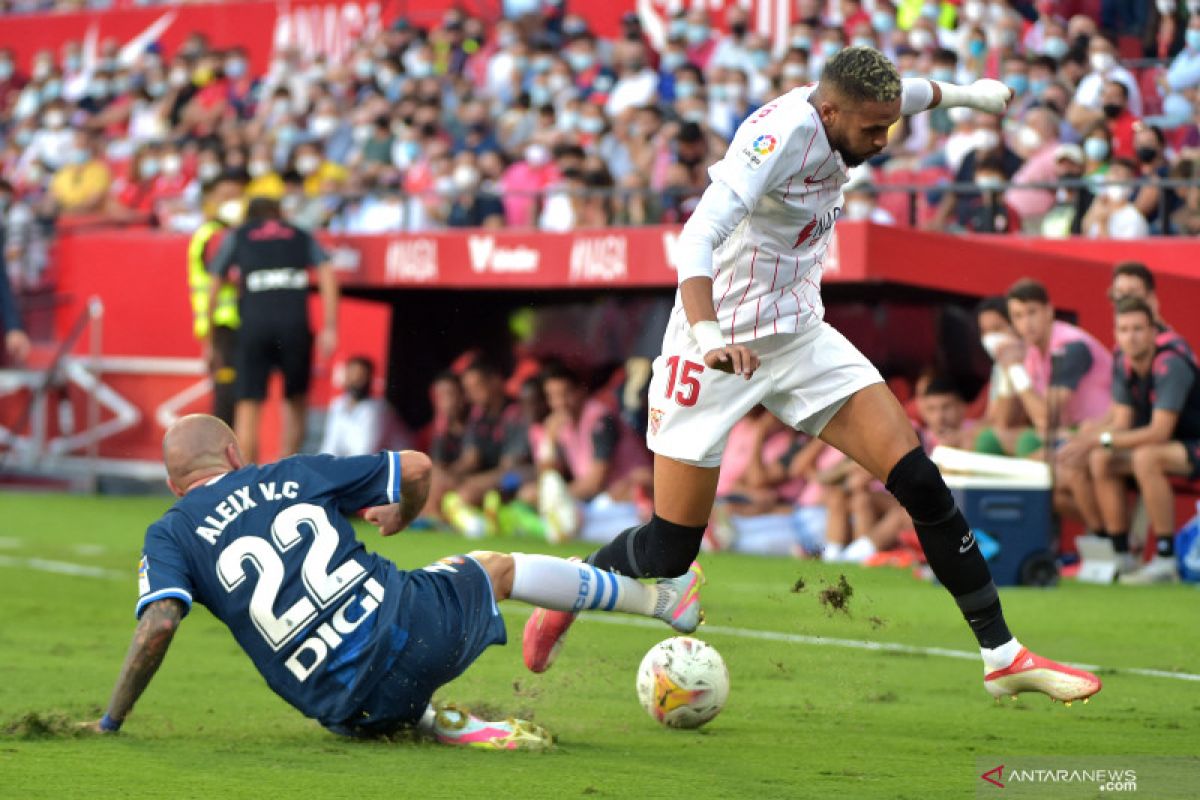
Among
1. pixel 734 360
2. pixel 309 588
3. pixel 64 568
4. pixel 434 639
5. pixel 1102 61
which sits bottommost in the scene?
pixel 64 568

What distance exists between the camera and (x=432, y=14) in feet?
79.2

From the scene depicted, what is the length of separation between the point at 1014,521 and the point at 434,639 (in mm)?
6147

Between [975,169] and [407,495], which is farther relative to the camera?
[975,169]

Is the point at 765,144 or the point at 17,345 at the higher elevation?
the point at 765,144

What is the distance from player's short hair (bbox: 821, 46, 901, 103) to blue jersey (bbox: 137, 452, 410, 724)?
6.53 feet

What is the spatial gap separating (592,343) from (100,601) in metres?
6.07

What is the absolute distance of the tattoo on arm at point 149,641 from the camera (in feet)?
18.3

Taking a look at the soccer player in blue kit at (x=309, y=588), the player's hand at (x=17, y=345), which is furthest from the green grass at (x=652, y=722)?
the player's hand at (x=17, y=345)

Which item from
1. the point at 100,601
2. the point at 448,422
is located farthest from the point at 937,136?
the point at 100,601

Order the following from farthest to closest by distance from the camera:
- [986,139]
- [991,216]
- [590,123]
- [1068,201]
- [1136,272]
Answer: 1. [590,123]
2. [986,139]
3. [991,216]
4. [1068,201]
5. [1136,272]

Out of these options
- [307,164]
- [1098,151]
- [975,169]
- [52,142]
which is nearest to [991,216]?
[975,169]

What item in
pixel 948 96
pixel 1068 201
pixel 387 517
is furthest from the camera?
pixel 1068 201

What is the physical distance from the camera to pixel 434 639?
576 centimetres

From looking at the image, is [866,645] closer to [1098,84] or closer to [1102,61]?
[1098,84]
